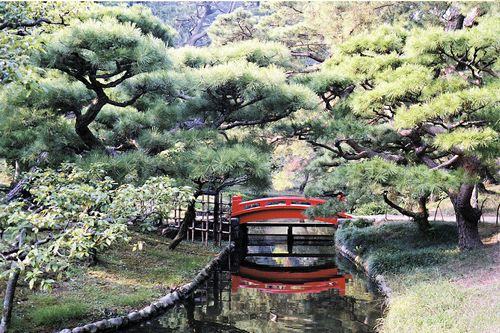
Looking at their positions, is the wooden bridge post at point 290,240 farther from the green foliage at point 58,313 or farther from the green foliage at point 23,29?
the green foliage at point 23,29

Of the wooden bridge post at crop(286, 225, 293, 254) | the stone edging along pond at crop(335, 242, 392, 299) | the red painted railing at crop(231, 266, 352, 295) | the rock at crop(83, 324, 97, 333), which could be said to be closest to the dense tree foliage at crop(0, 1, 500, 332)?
the rock at crop(83, 324, 97, 333)

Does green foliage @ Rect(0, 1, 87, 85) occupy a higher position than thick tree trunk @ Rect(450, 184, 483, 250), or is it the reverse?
green foliage @ Rect(0, 1, 87, 85)

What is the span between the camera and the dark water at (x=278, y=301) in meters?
7.38

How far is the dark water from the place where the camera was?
738 cm

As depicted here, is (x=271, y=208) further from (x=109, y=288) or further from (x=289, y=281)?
(x=109, y=288)

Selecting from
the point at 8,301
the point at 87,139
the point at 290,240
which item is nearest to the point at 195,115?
the point at 87,139

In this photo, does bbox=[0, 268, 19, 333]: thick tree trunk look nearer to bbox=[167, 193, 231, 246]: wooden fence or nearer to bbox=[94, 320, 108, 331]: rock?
bbox=[94, 320, 108, 331]: rock

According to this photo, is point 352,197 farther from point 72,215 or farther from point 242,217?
point 72,215

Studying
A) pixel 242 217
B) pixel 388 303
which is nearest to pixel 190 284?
pixel 388 303

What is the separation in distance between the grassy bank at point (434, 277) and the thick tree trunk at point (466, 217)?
0.25 m

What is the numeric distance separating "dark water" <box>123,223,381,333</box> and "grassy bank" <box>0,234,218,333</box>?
0.48 meters

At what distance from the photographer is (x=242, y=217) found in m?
Result: 15.7

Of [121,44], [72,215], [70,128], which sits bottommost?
[72,215]

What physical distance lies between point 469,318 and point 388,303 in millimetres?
2337
